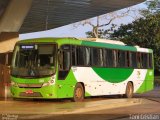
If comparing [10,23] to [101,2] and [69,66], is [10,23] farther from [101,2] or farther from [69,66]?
[69,66]

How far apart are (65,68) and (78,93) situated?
166 centimetres

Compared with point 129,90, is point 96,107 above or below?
below

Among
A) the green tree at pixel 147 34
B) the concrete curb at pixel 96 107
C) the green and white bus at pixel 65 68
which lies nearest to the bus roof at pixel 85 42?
the green and white bus at pixel 65 68

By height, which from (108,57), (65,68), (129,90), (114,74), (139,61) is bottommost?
(129,90)

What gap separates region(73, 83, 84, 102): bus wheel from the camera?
75.0 ft

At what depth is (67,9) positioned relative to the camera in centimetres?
3562

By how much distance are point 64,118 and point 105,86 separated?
9.26 m

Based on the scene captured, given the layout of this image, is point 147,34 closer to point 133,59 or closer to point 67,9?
point 67,9

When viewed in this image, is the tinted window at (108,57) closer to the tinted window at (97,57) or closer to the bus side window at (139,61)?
the tinted window at (97,57)

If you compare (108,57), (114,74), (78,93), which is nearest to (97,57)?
Result: (108,57)

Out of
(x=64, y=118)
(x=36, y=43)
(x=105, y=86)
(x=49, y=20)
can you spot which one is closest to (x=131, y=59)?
(x=105, y=86)

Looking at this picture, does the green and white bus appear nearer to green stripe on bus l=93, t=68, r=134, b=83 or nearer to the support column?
green stripe on bus l=93, t=68, r=134, b=83

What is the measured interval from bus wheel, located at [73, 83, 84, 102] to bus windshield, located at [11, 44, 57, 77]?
1.92 meters

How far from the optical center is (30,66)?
2172cm
